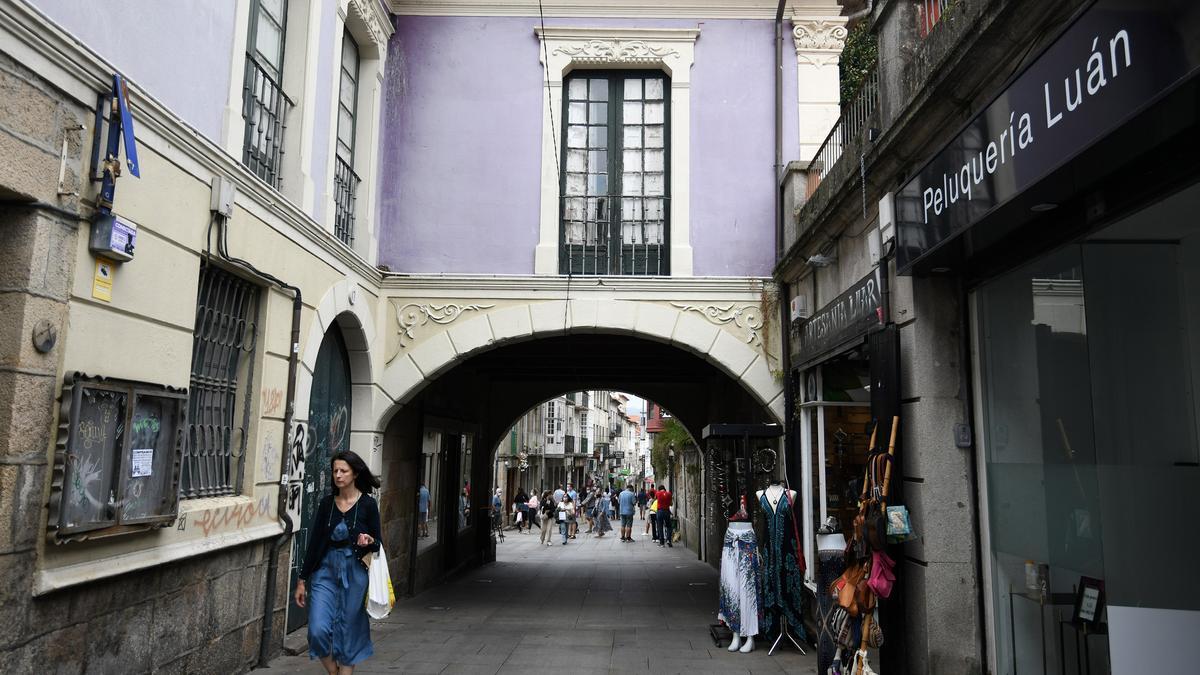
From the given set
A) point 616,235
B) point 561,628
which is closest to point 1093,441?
point 561,628

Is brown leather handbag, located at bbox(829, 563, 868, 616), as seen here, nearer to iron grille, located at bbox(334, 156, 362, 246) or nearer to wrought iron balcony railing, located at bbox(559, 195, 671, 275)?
wrought iron balcony railing, located at bbox(559, 195, 671, 275)

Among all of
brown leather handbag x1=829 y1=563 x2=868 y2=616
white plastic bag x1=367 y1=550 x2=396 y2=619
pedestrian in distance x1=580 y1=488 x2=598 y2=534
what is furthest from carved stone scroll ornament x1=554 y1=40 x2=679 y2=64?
pedestrian in distance x1=580 y1=488 x2=598 y2=534

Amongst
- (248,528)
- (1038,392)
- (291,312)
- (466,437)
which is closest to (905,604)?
(1038,392)

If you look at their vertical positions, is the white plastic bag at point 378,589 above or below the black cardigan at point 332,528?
below

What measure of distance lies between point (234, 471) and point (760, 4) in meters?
7.57

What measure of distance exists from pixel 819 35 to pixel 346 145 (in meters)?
5.46

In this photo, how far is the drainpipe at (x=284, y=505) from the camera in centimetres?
692

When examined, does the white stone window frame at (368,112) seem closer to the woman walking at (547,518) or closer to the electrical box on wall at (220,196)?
the electrical box on wall at (220,196)

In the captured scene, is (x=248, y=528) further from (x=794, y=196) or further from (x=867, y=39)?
(x=867, y=39)

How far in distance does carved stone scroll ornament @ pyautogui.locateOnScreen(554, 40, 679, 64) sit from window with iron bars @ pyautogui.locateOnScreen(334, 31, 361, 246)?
230cm

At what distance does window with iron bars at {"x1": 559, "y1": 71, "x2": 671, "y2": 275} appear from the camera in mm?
9977

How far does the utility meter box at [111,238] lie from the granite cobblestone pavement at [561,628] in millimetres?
3605

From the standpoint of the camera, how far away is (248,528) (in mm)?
6641

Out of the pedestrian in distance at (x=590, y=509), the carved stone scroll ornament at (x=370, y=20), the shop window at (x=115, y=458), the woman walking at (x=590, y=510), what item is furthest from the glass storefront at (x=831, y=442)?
the woman walking at (x=590, y=510)
